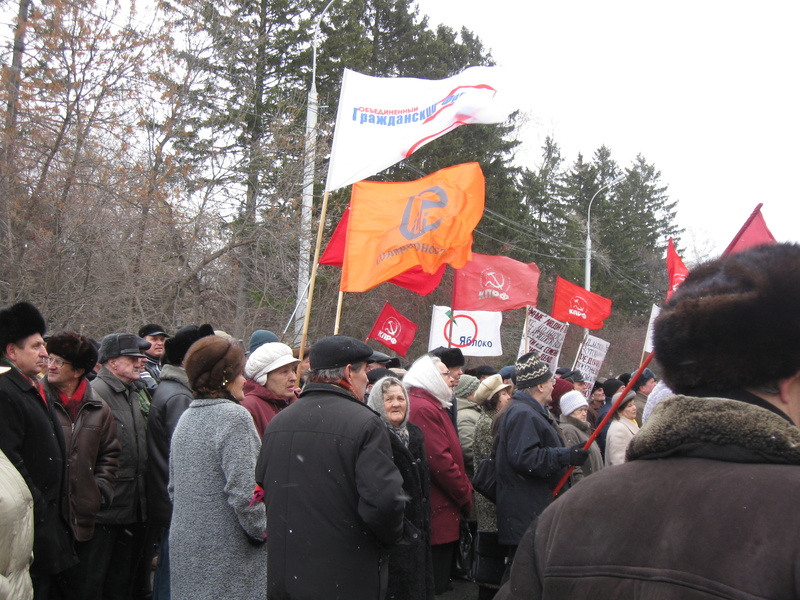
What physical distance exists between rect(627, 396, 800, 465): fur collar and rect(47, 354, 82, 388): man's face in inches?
168

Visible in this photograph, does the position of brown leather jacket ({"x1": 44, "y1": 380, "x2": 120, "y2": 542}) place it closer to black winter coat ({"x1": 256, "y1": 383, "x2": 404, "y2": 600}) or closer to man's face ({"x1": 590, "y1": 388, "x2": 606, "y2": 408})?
black winter coat ({"x1": 256, "y1": 383, "x2": 404, "y2": 600})

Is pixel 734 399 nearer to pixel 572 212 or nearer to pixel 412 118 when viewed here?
pixel 412 118

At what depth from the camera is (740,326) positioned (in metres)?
1.44

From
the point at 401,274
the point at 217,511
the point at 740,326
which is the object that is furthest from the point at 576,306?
the point at 740,326

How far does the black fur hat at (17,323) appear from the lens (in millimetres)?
4156

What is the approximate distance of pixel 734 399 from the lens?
1.41 m

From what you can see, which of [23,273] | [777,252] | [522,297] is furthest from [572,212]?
[777,252]

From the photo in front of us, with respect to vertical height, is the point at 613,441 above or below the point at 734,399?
below

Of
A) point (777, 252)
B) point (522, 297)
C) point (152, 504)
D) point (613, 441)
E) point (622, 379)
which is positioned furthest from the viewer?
point (522, 297)

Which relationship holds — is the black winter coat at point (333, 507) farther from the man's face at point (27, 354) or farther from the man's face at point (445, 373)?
the man's face at point (445, 373)

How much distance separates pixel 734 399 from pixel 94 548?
4.48 m

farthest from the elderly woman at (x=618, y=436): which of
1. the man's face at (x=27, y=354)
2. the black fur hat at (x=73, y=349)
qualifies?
the man's face at (x=27, y=354)

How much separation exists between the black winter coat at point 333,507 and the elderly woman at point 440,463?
6.38 ft

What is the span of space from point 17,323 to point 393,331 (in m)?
7.99
